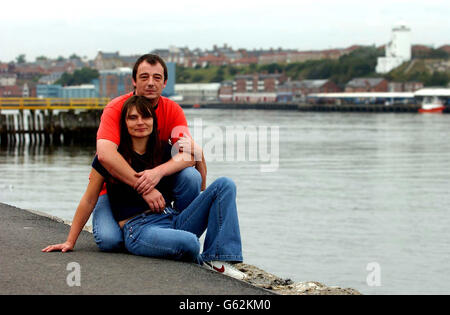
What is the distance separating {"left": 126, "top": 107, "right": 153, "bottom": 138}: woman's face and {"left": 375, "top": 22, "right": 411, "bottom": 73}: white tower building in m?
188

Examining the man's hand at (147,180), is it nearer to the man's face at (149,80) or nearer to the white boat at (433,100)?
the man's face at (149,80)

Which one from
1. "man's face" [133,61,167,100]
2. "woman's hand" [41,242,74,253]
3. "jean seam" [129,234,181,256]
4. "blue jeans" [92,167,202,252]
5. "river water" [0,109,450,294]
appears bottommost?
"river water" [0,109,450,294]

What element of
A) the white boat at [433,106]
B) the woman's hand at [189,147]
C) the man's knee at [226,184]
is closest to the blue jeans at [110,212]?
the woman's hand at [189,147]

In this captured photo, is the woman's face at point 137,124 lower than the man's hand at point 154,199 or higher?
higher

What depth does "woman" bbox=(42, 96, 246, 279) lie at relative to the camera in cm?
546

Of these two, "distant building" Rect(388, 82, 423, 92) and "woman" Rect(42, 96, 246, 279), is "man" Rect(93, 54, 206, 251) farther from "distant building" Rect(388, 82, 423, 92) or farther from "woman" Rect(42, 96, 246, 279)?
"distant building" Rect(388, 82, 423, 92)

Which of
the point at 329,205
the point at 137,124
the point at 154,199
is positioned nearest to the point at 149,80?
the point at 137,124

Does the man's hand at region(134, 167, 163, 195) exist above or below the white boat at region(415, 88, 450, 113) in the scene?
above

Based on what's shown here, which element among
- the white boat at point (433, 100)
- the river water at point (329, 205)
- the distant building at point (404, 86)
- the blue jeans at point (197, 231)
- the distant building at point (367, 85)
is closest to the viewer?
the blue jeans at point (197, 231)

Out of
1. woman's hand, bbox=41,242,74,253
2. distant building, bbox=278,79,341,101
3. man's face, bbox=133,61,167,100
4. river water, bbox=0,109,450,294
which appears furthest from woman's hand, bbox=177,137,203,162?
distant building, bbox=278,79,341,101

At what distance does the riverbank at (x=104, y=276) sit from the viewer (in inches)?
181

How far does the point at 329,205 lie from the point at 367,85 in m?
159
